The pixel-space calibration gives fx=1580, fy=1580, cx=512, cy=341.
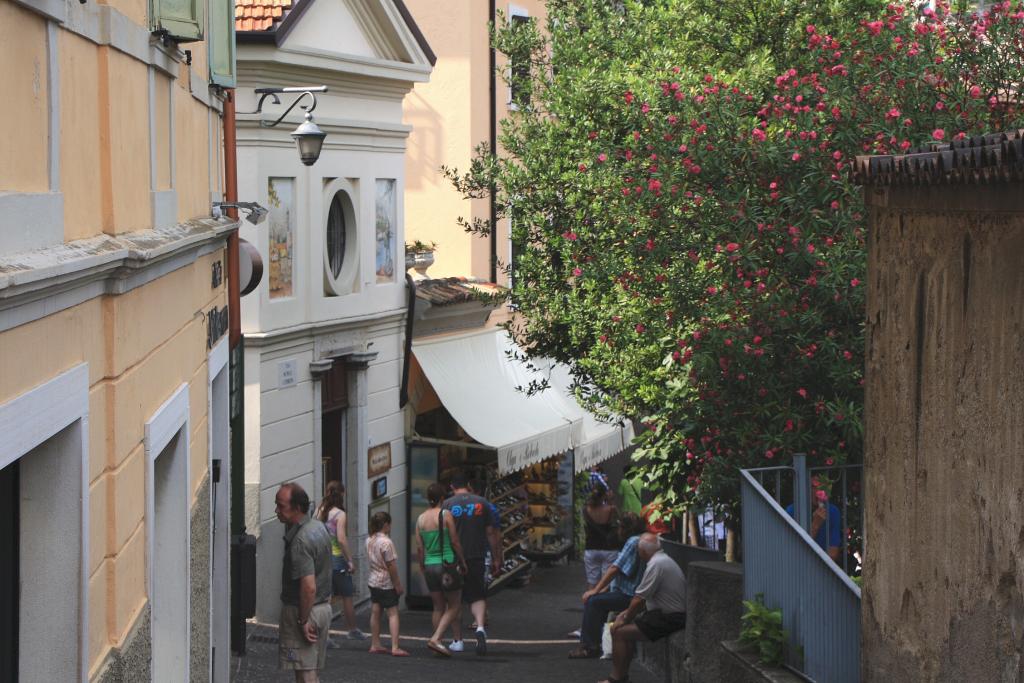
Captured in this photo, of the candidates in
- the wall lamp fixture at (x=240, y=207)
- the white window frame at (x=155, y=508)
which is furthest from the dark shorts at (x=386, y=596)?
the white window frame at (x=155, y=508)

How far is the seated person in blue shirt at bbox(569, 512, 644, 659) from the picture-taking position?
14.1m

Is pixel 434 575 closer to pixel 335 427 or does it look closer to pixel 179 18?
pixel 335 427

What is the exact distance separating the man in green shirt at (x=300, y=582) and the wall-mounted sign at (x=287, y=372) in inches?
235

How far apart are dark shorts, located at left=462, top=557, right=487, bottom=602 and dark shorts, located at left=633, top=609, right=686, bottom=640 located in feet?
8.81

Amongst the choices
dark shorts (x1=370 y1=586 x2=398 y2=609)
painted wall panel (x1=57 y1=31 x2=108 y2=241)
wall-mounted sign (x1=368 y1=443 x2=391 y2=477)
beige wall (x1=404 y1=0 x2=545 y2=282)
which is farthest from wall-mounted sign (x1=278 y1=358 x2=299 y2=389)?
painted wall panel (x1=57 y1=31 x2=108 y2=241)

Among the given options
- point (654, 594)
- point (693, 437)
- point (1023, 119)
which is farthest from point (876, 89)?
point (654, 594)

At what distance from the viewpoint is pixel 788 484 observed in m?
11.1

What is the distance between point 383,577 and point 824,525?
18.9 feet

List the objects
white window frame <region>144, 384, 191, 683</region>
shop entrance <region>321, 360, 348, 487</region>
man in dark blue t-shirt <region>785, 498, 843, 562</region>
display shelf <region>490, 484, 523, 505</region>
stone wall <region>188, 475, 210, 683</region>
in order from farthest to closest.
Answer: display shelf <region>490, 484, 523, 505</region> → shop entrance <region>321, 360, 348, 487</region> → man in dark blue t-shirt <region>785, 498, 843, 562</region> → stone wall <region>188, 475, 210, 683</region> → white window frame <region>144, 384, 191, 683</region>

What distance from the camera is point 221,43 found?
1043 centimetres

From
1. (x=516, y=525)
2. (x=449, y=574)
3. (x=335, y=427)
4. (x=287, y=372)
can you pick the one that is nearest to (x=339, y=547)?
(x=449, y=574)

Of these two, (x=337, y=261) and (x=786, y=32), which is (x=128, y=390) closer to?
(x=786, y=32)

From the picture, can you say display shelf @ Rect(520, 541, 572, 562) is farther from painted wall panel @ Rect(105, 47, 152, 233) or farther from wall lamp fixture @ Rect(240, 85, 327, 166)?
painted wall panel @ Rect(105, 47, 152, 233)

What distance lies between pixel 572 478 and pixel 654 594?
11159 millimetres
